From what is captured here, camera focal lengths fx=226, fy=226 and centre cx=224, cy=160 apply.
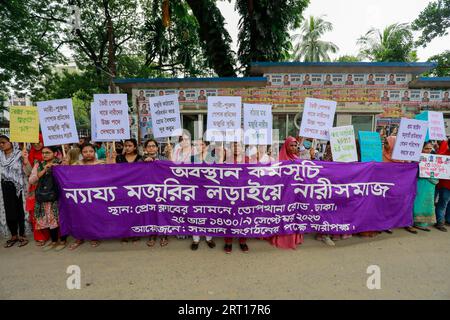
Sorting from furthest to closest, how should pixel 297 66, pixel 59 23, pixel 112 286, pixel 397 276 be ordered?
1. pixel 59 23
2. pixel 297 66
3. pixel 397 276
4. pixel 112 286

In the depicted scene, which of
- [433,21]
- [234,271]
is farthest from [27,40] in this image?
[433,21]

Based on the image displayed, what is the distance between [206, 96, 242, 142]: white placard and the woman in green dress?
3350 mm

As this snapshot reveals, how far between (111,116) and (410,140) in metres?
4.91

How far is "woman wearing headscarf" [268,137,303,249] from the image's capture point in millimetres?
3414

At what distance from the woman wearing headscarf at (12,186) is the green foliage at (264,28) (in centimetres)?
797

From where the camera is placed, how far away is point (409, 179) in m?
3.81

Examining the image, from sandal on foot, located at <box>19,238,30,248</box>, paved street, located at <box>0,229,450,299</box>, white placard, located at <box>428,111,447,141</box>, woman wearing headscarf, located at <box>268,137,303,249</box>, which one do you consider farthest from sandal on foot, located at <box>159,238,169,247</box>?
white placard, located at <box>428,111,447,141</box>

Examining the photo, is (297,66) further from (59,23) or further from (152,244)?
(59,23)

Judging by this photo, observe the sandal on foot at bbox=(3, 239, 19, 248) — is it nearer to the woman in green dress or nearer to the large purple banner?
the large purple banner

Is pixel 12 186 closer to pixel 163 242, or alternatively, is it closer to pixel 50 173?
pixel 50 173

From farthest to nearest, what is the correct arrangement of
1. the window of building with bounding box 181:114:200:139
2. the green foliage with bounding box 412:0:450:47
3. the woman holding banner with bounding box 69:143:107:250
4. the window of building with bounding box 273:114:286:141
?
the green foliage with bounding box 412:0:450:47 < the window of building with bounding box 181:114:200:139 < the window of building with bounding box 273:114:286:141 < the woman holding banner with bounding box 69:143:107:250

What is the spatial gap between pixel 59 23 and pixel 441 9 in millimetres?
22887

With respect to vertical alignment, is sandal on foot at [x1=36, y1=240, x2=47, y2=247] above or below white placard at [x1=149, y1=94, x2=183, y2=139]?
below

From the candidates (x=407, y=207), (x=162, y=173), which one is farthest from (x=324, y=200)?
(x=162, y=173)
